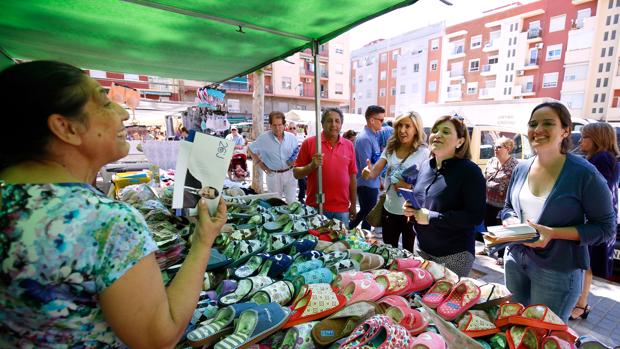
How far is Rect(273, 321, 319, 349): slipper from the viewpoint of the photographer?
106 cm

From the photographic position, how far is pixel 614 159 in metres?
3.04

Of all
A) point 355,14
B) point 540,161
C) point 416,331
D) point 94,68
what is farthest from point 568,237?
point 94,68

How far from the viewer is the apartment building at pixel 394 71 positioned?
34375mm

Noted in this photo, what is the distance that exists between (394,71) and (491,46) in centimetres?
1253

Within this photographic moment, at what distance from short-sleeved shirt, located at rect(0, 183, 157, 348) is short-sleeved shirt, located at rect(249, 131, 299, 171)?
426 centimetres

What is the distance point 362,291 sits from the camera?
4.41 feet

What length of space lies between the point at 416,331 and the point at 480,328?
262 mm

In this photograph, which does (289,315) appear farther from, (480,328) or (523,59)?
(523,59)

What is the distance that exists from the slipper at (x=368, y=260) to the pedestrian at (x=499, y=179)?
3.06 meters

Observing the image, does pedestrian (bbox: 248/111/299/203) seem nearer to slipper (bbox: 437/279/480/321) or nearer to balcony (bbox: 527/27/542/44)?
slipper (bbox: 437/279/480/321)

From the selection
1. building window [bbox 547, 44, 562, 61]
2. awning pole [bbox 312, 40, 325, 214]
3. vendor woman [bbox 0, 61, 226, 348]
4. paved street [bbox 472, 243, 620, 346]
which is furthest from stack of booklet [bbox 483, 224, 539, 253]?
building window [bbox 547, 44, 562, 61]

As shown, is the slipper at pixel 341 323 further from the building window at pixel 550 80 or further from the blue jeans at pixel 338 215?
the building window at pixel 550 80

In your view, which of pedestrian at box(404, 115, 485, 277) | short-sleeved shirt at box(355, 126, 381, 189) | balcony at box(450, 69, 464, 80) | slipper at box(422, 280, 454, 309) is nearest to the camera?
slipper at box(422, 280, 454, 309)

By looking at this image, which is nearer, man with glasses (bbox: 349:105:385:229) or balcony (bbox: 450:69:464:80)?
man with glasses (bbox: 349:105:385:229)
